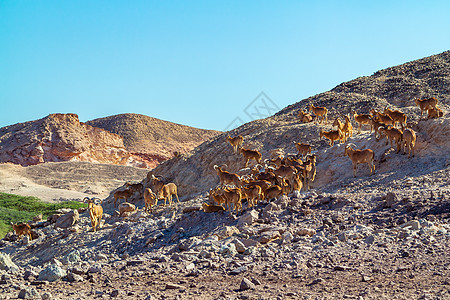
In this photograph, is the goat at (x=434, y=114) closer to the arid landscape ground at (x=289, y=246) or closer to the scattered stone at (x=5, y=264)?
the arid landscape ground at (x=289, y=246)

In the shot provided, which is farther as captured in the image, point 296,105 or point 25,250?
point 296,105

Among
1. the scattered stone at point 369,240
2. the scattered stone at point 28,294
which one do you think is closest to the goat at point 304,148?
the scattered stone at point 369,240

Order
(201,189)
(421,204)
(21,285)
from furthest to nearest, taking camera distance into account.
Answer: (201,189)
(421,204)
(21,285)

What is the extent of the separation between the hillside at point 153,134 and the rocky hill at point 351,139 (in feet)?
210

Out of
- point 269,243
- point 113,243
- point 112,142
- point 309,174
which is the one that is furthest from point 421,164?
point 112,142

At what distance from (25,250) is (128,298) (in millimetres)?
13163

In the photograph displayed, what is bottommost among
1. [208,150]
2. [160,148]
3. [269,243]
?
[269,243]

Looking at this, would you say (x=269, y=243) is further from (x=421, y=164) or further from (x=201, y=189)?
(x=201, y=189)

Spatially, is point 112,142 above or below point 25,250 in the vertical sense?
above

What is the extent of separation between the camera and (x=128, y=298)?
27.3ft

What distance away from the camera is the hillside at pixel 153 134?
109 metres

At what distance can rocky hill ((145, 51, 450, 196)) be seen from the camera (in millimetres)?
20281

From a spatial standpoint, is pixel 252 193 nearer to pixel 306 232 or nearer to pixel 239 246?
pixel 306 232

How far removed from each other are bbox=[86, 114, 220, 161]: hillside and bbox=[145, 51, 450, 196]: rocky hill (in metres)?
64.0
